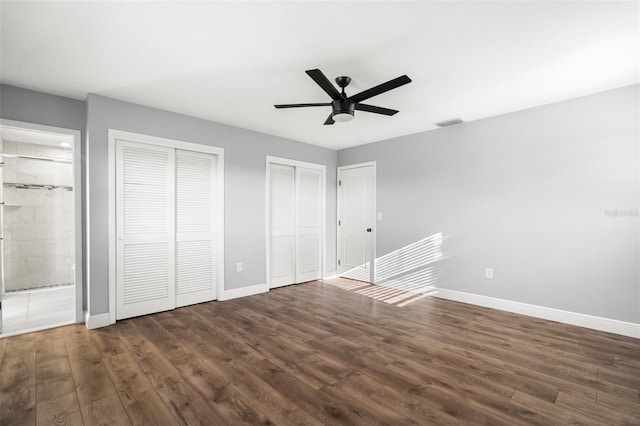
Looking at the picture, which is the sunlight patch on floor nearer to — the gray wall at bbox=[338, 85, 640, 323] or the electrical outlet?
the gray wall at bbox=[338, 85, 640, 323]

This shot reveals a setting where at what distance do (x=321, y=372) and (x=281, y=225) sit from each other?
3.04m

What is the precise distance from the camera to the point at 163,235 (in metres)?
3.70

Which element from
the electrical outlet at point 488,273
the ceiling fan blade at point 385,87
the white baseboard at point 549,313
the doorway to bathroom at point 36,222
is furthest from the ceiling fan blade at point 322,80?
the doorway to bathroom at point 36,222

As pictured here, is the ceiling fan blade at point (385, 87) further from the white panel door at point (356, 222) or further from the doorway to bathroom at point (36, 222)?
the doorway to bathroom at point (36, 222)

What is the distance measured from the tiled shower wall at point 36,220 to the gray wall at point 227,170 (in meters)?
2.31

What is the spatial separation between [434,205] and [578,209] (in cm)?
165

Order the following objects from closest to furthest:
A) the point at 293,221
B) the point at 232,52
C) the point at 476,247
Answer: the point at 232,52
the point at 476,247
the point at 293,221

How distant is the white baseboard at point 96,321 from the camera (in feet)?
10.3

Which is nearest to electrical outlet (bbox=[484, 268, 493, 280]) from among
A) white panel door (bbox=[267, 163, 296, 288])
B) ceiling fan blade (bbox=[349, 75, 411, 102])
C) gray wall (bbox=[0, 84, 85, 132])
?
ceiling fan blade (bbox=[349, 75, 411, 102])

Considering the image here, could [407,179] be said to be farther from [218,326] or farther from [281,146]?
[218,326]

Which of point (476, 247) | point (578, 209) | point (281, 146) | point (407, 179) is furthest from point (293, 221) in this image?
point (578, 209)

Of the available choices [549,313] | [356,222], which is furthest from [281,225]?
[549,313]

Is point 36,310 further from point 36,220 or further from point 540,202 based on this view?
point 540,202

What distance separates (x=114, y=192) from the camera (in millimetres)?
3324
